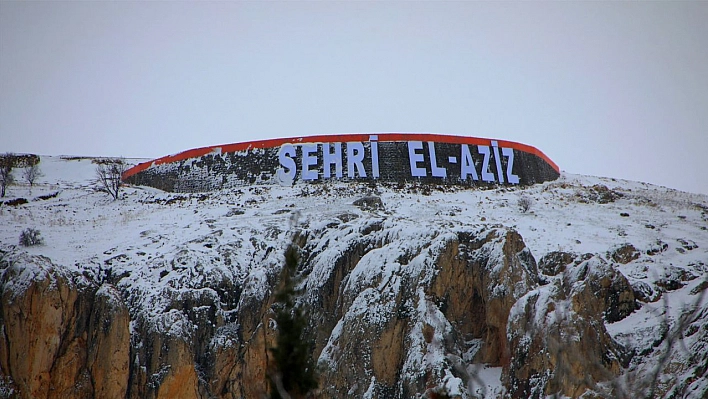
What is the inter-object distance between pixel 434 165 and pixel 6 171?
81.8 ft

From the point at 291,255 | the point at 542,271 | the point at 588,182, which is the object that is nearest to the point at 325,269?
the point at 542,271

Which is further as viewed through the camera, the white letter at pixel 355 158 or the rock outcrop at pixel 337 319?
the white letter at pixel 355 158

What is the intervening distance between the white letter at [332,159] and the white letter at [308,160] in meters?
0.53

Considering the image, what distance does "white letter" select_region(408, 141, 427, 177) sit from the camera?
139ft

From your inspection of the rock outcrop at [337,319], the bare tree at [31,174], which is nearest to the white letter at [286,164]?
the rock outcrop at [337,319]

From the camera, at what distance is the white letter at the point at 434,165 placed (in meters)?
42.7

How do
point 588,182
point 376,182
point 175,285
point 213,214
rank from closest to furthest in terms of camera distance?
point 175,285, point 213,214, point 376,182, point 588,182

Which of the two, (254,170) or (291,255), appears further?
(254,170)

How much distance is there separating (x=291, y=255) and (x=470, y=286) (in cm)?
1653

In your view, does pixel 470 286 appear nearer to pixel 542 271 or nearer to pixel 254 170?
pixel 542 271

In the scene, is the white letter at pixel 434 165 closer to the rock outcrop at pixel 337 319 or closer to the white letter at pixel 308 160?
the white letter at pixel 308 160

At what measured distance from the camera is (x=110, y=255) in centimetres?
2978

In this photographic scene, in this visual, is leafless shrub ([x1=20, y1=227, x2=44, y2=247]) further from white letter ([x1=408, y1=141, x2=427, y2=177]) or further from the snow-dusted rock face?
white letter ([x1=408, y1=141, x2=427, y2=177])

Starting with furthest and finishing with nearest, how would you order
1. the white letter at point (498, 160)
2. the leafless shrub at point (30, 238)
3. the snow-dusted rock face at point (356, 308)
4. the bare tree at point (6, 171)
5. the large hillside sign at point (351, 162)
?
1. the white letter at point (498, 160)
2. the bare tree at point (6, 171)
3. the large hillside sign at point (351, 162)
4. the leafless shrub at point (30, 238)
5. the snow-dusted rock face at point (356, 308)
